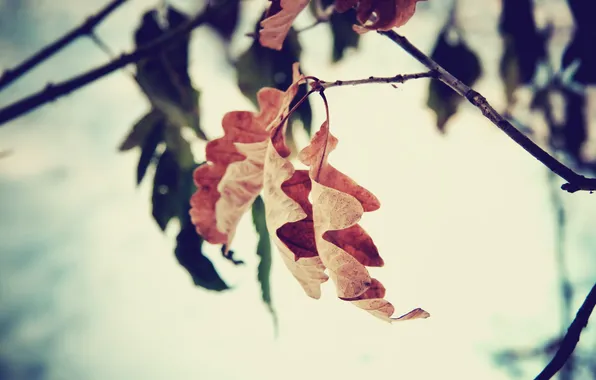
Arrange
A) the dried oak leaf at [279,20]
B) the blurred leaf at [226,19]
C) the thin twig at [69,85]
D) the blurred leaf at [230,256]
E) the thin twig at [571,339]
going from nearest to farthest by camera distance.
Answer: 1. the thin twig at [571,339]
2. the dried oak leaf at [279,20]
3. the blurred leaf at [230,256]
4. the thin twig at [69,85]
5. the blurred leaf at [226,19]

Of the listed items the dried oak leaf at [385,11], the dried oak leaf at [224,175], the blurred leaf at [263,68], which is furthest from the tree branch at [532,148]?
the blurred leaf at [263,68]

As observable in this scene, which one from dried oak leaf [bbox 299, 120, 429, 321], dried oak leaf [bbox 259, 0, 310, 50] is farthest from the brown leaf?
dried oak leaf [bbox 259, 0, 310, 50]

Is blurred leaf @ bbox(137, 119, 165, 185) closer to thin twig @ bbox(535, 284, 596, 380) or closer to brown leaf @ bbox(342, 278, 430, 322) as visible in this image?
brown leaf @ bbox(342, 278, 430, 322)

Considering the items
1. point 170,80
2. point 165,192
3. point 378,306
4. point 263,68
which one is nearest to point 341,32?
point 263,68

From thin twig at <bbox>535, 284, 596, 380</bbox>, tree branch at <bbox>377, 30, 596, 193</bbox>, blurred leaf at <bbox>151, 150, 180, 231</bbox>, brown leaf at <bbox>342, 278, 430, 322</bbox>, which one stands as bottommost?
thin twig at <bbox>535, 284, 596, 380</bbox>

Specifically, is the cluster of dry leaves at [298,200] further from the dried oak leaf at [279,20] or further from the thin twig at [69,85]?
the thin twig at [69,85]

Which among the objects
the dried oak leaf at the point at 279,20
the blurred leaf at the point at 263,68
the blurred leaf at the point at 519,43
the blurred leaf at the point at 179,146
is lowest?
the blurred leaf at the point at 519,43

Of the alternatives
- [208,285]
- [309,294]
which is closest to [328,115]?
[309,294]

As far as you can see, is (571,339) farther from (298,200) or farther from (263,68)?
(263,68)
